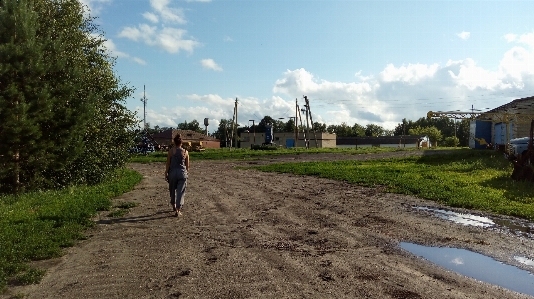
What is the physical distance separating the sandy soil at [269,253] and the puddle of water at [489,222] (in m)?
0.43

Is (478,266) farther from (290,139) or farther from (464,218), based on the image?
(290,139)

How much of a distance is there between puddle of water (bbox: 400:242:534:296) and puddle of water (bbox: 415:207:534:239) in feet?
6.96

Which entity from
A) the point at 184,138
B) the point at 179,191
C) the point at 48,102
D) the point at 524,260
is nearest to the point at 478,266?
the point at 524,260

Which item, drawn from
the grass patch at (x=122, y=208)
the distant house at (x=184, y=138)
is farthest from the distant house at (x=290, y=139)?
the grass patch at (x=122, y=208)

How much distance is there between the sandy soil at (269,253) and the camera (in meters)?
4.89

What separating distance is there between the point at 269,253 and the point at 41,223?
188 inches

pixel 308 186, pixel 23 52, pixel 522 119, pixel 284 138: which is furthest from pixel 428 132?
pixel 23 52

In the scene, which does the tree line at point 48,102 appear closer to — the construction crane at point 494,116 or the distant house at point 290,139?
the construction crane at point 494,116

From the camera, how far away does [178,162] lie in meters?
9.64

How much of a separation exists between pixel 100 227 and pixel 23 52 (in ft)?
21.9

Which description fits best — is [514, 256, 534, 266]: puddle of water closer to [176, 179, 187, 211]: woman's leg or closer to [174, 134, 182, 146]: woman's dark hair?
[176, 179, 187, 211]: woman's leg

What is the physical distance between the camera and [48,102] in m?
12.4

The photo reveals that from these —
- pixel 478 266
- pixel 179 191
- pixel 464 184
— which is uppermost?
pixel 179 191

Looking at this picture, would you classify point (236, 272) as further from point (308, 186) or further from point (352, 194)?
point (308, 186)
